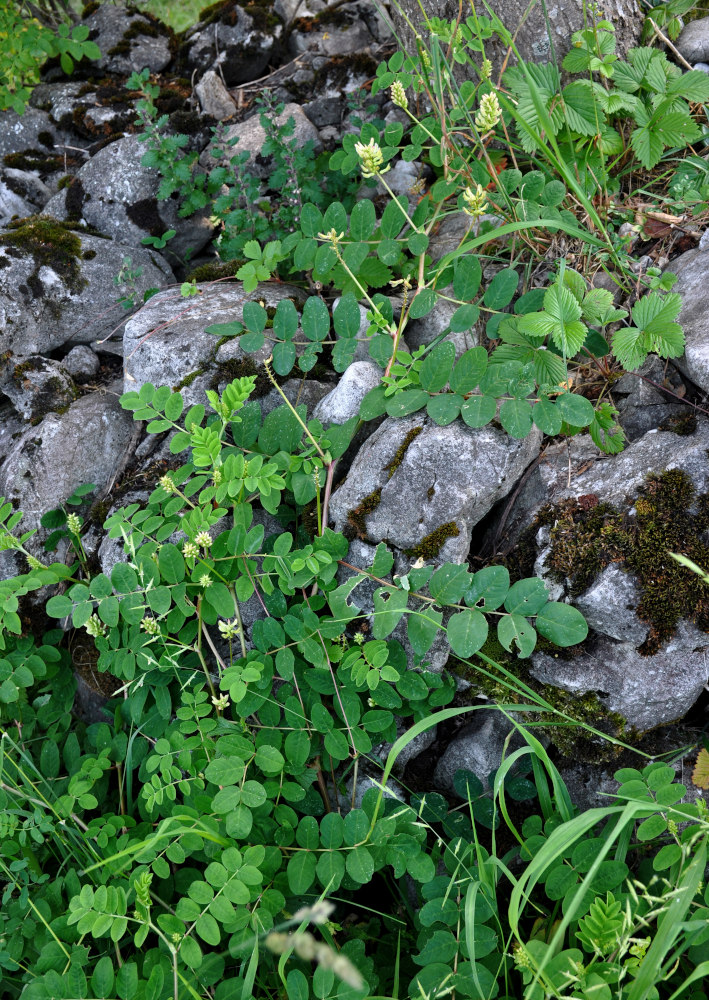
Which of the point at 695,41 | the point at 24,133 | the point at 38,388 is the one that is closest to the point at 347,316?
the point at 38,388

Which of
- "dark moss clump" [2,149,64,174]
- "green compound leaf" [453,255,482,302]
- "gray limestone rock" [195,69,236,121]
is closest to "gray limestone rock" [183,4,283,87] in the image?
"gray limestone rock" [195,69,236,121]

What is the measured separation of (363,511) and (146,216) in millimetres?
2808

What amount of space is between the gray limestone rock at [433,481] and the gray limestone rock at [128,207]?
2.44m

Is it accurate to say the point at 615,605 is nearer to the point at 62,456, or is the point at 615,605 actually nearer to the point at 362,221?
the point at 362,221

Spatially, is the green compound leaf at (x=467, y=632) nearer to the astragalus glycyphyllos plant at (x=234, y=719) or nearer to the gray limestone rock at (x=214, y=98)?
the astragalus glycyphyllos plant at (x=234, y=719)

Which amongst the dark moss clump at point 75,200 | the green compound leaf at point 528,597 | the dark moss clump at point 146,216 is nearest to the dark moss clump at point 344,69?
the dark moss clump at point 146,216

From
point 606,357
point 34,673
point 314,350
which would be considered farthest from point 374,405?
point 34,673

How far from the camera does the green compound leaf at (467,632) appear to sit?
2.20m

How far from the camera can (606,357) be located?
275 centimetres

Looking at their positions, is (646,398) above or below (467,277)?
below

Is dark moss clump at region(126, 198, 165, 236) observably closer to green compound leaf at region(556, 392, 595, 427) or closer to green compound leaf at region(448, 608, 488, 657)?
green compound leaf at region(556, 392, 595, 427)

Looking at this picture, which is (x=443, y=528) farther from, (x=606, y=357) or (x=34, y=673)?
(x=34, y=673)

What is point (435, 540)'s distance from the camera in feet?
8.50

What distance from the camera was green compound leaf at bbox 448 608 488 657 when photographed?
7.21ft
